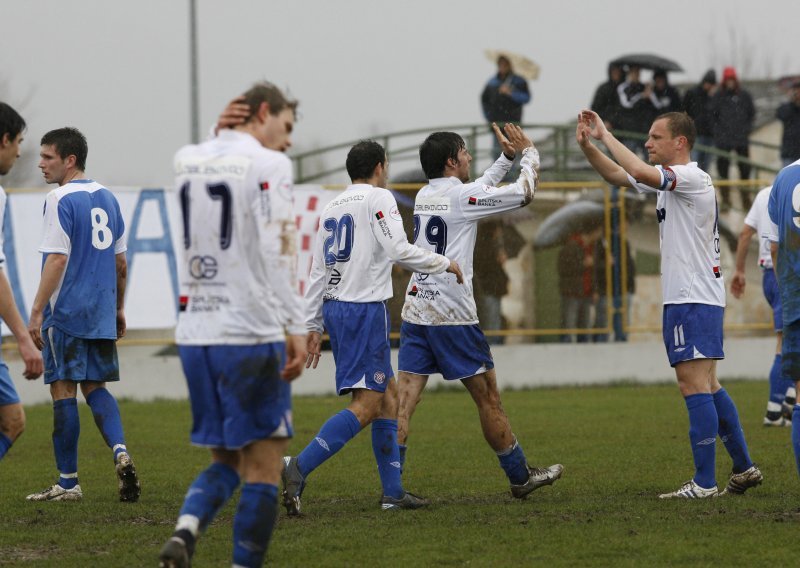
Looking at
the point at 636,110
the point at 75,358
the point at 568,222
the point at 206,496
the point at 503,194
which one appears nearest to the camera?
the point at 206,496

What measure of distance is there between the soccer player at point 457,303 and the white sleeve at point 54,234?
2.30 m

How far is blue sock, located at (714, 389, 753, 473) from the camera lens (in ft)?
26.2

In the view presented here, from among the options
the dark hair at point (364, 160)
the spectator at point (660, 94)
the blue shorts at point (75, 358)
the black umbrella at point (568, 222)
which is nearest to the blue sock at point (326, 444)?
the dark hair at point (364, 160)

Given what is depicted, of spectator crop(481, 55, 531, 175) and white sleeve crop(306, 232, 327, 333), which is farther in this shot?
spectator crop(481, 55, 531, 175)

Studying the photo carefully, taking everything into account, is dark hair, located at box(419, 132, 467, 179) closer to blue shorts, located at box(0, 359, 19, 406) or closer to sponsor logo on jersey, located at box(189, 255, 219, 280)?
blue shorts, located at box(0, 359, 19, 406)

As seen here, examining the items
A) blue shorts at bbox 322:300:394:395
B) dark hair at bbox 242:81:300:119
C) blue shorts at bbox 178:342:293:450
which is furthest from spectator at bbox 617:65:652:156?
blue shorts at bbox 178:342:293:450

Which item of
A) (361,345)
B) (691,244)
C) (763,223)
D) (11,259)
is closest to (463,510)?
(361,345)

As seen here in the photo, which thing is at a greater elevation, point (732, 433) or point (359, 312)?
point (359, 312)

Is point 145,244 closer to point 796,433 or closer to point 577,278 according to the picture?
point 577,278

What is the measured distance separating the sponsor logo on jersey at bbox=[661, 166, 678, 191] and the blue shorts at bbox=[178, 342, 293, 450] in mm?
3334

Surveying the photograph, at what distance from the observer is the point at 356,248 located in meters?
7.57

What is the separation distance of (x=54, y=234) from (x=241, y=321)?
3499 millimetres

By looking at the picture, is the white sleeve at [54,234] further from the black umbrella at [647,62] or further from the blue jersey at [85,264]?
the black umbrella at [647,62]

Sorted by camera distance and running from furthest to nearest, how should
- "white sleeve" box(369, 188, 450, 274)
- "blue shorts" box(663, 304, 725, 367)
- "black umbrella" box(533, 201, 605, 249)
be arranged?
"black umbrella" box(533, 201, 605, 249)
"blue shorts" box(663, 304, 725, 367)
"white sleeve" box(369, 188, 450, 274)
